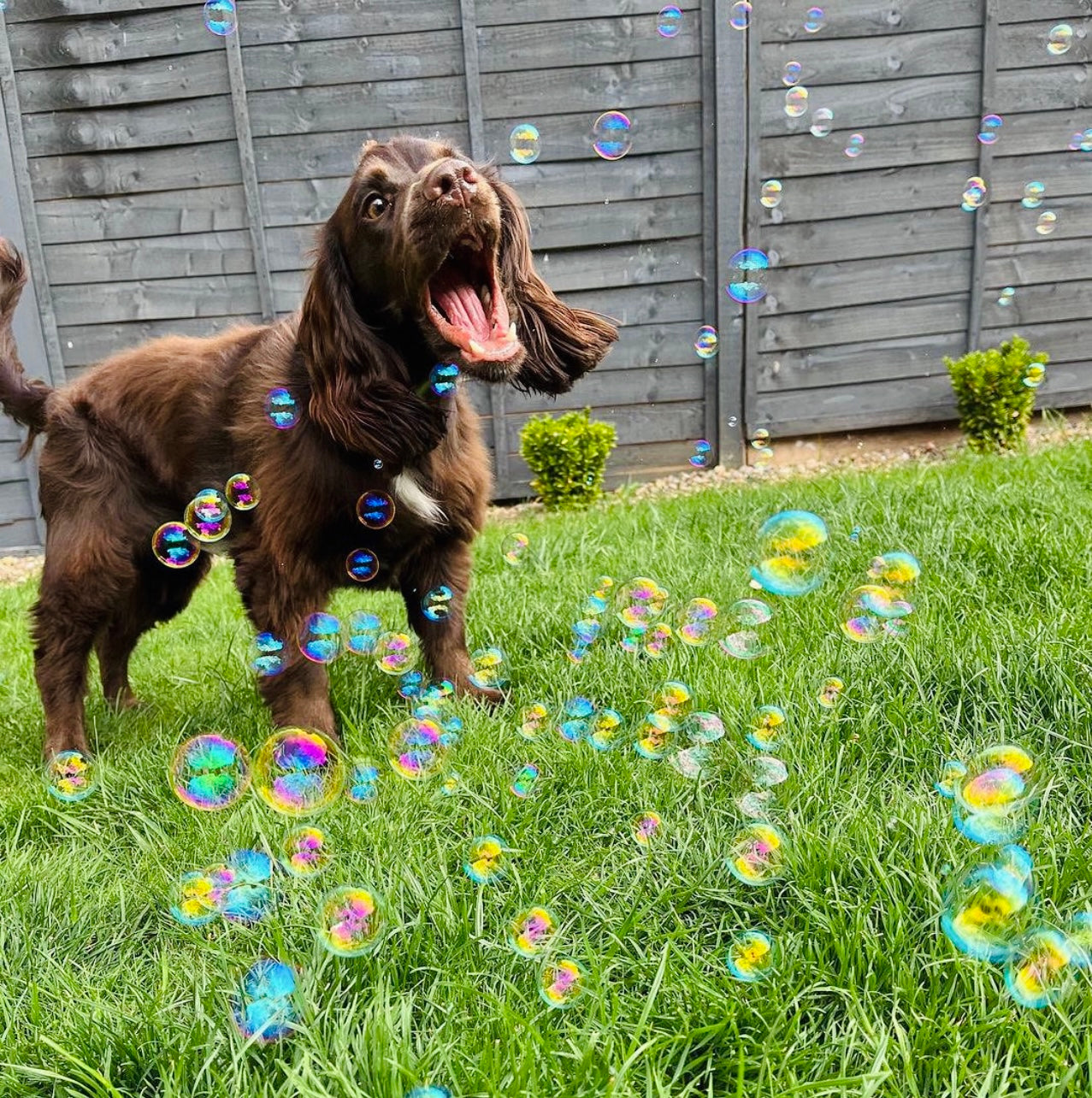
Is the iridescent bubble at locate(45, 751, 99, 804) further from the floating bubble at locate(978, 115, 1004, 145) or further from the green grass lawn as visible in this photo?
the floating bubble at locate(978, 115, 1004, 145)

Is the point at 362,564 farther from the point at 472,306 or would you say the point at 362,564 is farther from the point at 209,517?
the point at 472,306

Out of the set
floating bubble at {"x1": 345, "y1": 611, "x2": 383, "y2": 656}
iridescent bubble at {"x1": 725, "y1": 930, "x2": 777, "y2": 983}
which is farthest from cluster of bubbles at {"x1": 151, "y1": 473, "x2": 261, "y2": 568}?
iridescent bubble at {"x1": 725, "y1": 930, "x2": 777, "y2": 983}

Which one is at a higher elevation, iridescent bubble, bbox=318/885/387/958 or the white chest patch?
the white chest patch

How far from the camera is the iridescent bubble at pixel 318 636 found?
2570 mm

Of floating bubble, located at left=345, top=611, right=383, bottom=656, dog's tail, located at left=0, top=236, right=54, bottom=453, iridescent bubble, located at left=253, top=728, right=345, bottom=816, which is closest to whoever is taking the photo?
iridescent bubble, located at left=253, top=728, right=345, bottom=816

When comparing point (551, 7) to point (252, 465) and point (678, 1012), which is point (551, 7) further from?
point (678, 1012)

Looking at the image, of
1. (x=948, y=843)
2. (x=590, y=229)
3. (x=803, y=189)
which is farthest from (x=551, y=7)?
(x=948, y=843)

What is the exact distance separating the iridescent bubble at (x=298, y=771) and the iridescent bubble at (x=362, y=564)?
17.6 inches

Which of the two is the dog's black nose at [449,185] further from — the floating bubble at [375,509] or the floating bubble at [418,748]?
the floating bubble at [418,748]

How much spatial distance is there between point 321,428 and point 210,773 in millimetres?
933

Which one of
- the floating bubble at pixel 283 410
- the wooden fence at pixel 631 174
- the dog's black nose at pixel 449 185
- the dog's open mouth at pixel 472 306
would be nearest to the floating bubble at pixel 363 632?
the floating bubble at pixel 283 410

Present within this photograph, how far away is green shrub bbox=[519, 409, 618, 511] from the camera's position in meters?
5.98

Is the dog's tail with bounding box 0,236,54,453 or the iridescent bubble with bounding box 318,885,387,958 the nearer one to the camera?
the iridescent bubble with bounding box 318,885,387,958

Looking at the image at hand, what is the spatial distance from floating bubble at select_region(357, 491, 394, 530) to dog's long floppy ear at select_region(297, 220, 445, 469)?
99 mm
